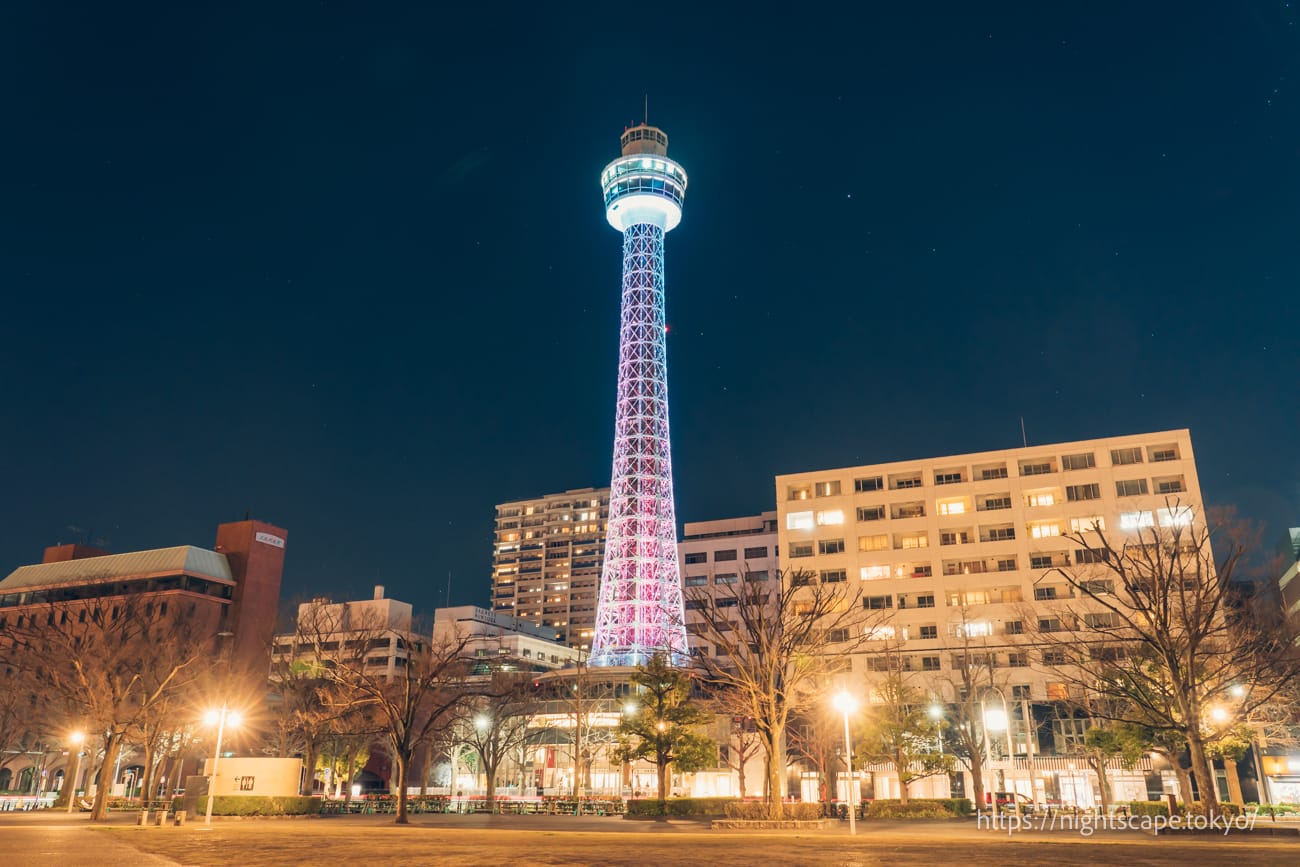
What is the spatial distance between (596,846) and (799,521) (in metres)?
67.8

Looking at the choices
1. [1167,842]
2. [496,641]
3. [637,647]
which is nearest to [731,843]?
[1167,842]

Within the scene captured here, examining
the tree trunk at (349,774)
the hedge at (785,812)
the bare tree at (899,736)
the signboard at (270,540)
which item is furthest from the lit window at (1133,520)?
the signboard at (270,540)

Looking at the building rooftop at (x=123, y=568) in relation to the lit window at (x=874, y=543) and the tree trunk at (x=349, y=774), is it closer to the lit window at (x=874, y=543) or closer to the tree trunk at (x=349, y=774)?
the tree trunk at (x=349, y=774)

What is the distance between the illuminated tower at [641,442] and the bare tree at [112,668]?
49.0m

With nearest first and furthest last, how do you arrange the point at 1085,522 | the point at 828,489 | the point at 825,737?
the point at 825,737
the point at 1085,522
the point at 828,489

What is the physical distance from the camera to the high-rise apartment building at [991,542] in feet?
258

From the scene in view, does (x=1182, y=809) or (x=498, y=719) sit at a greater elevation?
(x=498, y=719)

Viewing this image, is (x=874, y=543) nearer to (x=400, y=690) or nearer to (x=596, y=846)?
(x=400, y=690)

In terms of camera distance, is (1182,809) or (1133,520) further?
(1133,520)

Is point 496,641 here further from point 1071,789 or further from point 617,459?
point 1071,789

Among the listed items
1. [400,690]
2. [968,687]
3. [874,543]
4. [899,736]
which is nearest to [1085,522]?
[874,543]

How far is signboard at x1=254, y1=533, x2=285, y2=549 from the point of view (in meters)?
112

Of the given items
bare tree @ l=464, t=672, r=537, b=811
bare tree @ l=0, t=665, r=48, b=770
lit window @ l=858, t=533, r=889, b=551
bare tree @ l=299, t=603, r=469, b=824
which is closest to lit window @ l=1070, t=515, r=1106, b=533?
lit window @ l=858, t=533, r=889, b=551

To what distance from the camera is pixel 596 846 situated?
26.9 meters
